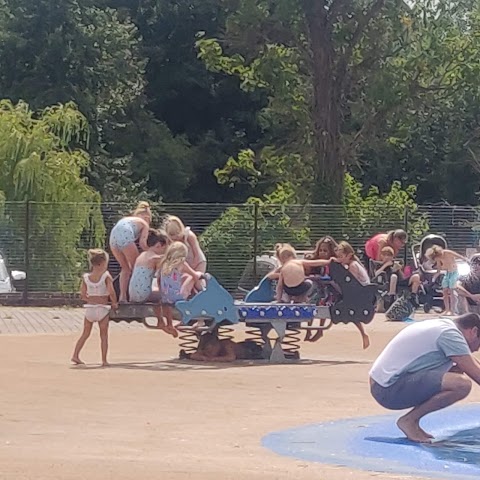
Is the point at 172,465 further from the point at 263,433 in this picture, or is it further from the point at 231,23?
Answer: the point at 231,23

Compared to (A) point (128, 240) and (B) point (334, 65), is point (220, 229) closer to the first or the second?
(B) point (334, 65)

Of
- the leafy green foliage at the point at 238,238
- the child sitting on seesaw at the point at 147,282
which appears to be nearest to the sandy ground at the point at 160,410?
the child sitting on seesaw at the point at 147,282

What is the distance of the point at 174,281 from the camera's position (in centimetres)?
1638

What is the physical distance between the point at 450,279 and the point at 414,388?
15.2m

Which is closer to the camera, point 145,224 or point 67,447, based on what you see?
point 67,447

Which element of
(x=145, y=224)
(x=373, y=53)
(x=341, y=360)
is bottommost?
(x=341, y=360)

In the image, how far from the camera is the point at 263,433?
10.5 m

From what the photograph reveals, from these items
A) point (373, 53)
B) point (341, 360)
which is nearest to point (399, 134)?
point (373, 53)

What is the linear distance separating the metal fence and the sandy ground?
37.5ft

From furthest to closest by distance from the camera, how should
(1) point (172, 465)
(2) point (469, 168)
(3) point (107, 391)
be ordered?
(2) point (469, 168) → (3) point (107, 391) → (1) point (172, 465)

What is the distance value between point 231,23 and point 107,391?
1135 inches

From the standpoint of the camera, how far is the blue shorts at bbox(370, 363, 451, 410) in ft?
33.0

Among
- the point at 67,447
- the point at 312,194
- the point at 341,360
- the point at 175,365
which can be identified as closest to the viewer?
the point at 67,447

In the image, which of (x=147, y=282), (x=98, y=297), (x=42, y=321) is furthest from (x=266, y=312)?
(x=42, y=321)
